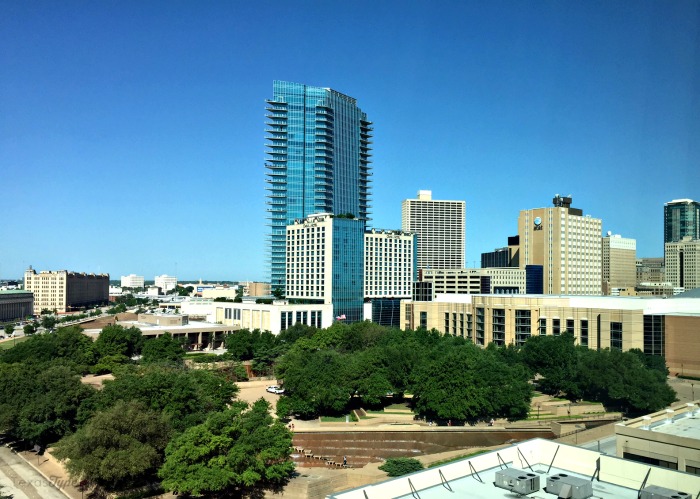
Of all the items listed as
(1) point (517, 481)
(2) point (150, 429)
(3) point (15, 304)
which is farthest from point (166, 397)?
(3) point (15, 304)

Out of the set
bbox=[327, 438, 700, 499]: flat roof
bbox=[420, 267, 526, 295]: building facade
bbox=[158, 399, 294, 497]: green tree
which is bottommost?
bbox=[158, 399, 294, 497]: green tree

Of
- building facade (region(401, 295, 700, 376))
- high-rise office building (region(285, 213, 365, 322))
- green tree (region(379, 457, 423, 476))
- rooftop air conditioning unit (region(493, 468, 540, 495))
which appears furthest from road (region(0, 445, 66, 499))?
high-rise office building (region(285, 213, 365, 322))

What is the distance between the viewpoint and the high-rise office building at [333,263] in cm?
6494

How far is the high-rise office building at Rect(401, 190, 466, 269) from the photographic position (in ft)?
442

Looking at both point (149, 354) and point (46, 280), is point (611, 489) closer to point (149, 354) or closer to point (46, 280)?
point (149, 354)

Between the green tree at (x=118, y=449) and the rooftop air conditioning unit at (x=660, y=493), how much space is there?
1573cm

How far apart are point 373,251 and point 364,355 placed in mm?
37916

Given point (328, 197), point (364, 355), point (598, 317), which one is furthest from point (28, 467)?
point (328, 197)

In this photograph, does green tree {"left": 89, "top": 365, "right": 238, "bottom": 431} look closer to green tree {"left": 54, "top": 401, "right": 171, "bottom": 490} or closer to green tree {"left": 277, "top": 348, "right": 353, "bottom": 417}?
green tree {"left": 54, "top": 401, "right": 171, "bottom": 490}

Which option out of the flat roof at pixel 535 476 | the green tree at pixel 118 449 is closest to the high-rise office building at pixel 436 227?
the green tree at pixel 118 449

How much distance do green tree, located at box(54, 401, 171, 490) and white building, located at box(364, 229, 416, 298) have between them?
4884cm

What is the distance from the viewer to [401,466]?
22062mm

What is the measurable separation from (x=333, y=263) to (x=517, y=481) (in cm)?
5313

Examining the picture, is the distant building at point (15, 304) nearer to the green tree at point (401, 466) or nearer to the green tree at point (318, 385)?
the green tree at point (318, 385)
